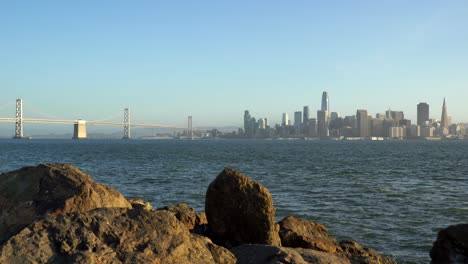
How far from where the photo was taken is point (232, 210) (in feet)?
25.7

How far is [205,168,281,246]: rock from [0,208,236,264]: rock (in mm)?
2731

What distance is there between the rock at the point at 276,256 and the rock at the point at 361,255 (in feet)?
5.98

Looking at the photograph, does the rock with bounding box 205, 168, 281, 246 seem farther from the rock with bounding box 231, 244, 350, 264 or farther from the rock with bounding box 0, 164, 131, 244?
the rock with bounding box 0, 164, 131, 244

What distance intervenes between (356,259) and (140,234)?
386 centimetres

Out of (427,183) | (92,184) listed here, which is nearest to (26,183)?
(92,184)

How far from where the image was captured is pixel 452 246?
799cm

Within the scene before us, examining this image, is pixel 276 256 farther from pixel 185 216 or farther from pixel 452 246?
pixel 185 216

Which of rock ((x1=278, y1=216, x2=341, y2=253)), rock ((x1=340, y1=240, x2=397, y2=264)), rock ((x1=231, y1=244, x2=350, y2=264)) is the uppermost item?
rock ((x1=231, y1=244, x2=350, y2=264))

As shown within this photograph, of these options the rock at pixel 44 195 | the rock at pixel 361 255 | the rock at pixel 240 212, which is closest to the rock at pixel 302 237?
the rock at pixel 361 255

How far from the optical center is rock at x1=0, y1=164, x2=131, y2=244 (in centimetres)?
556

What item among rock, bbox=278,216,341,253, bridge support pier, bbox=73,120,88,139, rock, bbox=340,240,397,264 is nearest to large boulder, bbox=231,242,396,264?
rock, bbox=340,240,397,264

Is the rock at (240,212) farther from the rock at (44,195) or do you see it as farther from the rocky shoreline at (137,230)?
the rock at (44,195)

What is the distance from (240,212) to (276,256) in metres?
2.65

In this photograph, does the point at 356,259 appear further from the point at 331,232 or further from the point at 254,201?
the point at 331,232
